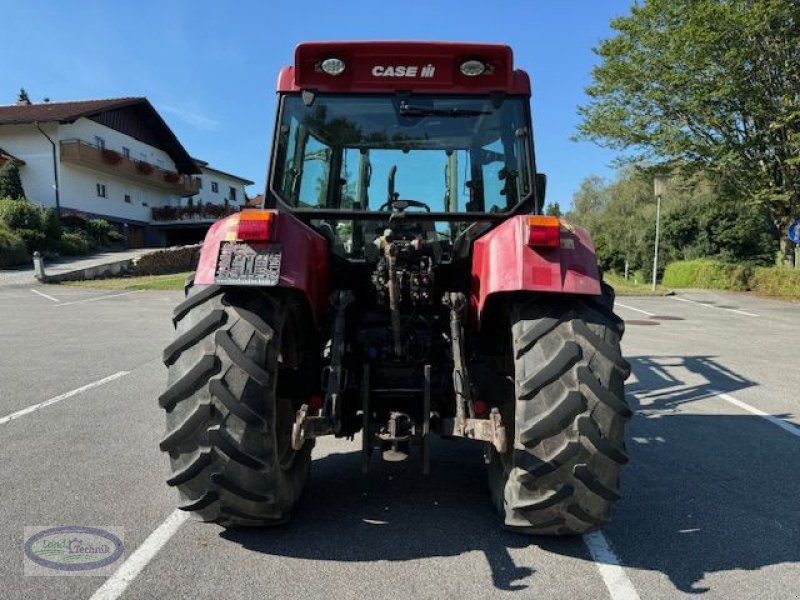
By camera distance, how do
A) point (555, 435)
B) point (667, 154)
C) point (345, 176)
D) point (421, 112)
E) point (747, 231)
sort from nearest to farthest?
point (555, 435)
point (421, 112)
point (345, 176)
point (667, 154)
point (747, 231)

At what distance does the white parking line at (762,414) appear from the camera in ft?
17.8

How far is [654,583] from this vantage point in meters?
2.72

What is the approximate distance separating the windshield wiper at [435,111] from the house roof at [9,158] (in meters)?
33.8

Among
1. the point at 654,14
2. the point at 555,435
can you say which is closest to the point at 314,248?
the point at 555,435

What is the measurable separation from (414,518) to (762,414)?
14.4ft

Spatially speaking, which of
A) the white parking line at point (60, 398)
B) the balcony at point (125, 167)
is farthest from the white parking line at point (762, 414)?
the balcony at point (125, 167)

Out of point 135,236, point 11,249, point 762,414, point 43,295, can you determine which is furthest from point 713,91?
point 135,236

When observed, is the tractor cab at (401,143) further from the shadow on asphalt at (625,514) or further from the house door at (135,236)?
the house door at (135,236)

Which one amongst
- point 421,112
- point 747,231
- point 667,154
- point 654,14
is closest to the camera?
point 421,112

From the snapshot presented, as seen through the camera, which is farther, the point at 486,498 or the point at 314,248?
the point at 486,498

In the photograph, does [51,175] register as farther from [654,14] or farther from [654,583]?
[654,583]

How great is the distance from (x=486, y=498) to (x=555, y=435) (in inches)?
45.1

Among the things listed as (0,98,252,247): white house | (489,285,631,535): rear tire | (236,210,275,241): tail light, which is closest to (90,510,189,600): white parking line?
(236,210,275,241): tail light

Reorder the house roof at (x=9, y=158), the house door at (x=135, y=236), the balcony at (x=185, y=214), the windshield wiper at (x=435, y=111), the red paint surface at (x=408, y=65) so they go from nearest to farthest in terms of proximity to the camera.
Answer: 1. the red paint surface at (x=408, y=65)
2. the windshield wiper at (x=435, y=111)
3. the house roof at (x=9, y=158)
4. the house door at (x=135, y=236)
5. the balcony at (x=185, y=214)
